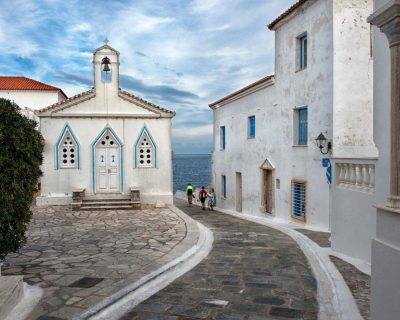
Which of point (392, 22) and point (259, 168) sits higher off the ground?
point (392, 22)

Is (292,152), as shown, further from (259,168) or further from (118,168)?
(118,168)

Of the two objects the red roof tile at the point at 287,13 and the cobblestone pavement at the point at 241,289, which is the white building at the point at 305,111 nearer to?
the red roof tile at the point at 287,13

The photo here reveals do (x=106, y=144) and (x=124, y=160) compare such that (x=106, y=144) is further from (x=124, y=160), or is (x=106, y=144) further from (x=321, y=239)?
(x=321, y=239)

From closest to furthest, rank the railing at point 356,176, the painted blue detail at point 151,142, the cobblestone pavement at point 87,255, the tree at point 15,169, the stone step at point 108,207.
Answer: the tree at point 15,169 → the cobblestone pavement at point 87,255 → the railing at point 356,176 → the stone step at point 108,207 → the painted blue detail at point 151,142

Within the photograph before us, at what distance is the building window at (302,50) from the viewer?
595 inches

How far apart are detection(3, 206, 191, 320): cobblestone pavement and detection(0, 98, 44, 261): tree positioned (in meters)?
1.07

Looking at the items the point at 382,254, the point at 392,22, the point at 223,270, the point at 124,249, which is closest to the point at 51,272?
the point at 124,249

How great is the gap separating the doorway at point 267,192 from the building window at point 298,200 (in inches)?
86.9

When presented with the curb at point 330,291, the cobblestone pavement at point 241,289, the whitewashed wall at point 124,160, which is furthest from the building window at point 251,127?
the curb at point 330,291

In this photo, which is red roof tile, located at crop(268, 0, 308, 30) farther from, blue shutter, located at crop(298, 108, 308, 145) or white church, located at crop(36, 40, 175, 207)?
white church, located at crop(36, 40, 175, 207)

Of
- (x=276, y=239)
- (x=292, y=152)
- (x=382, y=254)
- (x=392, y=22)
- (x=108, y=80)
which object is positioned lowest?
(x=276, y=239)

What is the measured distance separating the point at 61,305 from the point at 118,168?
12914 millimetres

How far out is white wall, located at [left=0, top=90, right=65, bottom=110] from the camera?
40.1m

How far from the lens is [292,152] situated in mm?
15664
